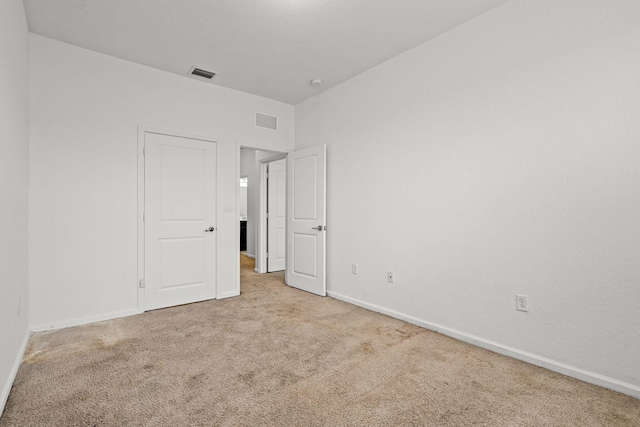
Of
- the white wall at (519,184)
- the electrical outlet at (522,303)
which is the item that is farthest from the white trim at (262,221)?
the electrical outlet at (522,303)

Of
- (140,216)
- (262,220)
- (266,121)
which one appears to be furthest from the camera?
(262,220)

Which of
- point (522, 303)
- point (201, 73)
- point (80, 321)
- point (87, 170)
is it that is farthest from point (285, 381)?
point (201, 73)

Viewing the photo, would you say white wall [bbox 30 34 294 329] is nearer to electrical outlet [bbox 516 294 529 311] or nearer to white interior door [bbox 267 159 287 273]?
white interior door [bbox 267 159 287 273]

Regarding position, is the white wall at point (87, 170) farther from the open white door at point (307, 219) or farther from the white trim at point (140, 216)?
the open white door at point (307, 219)

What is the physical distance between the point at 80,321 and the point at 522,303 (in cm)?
408

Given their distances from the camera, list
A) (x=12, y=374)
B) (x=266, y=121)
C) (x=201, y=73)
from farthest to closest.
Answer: (x=266, y=121)
(x=201, y=73)
(x=12, y=374)

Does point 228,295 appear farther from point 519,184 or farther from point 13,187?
point 519,184

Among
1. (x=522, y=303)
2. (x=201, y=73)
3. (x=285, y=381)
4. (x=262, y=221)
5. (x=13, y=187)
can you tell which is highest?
(x=201, y=73)

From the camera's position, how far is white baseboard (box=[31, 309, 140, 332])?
299 cm

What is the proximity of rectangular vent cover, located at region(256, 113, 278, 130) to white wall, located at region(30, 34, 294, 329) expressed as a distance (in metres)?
0.96

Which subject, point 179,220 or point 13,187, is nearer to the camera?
point 13,187

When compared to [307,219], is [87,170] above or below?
above

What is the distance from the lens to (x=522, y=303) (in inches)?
96.0

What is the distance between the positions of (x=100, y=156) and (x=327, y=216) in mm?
2688
